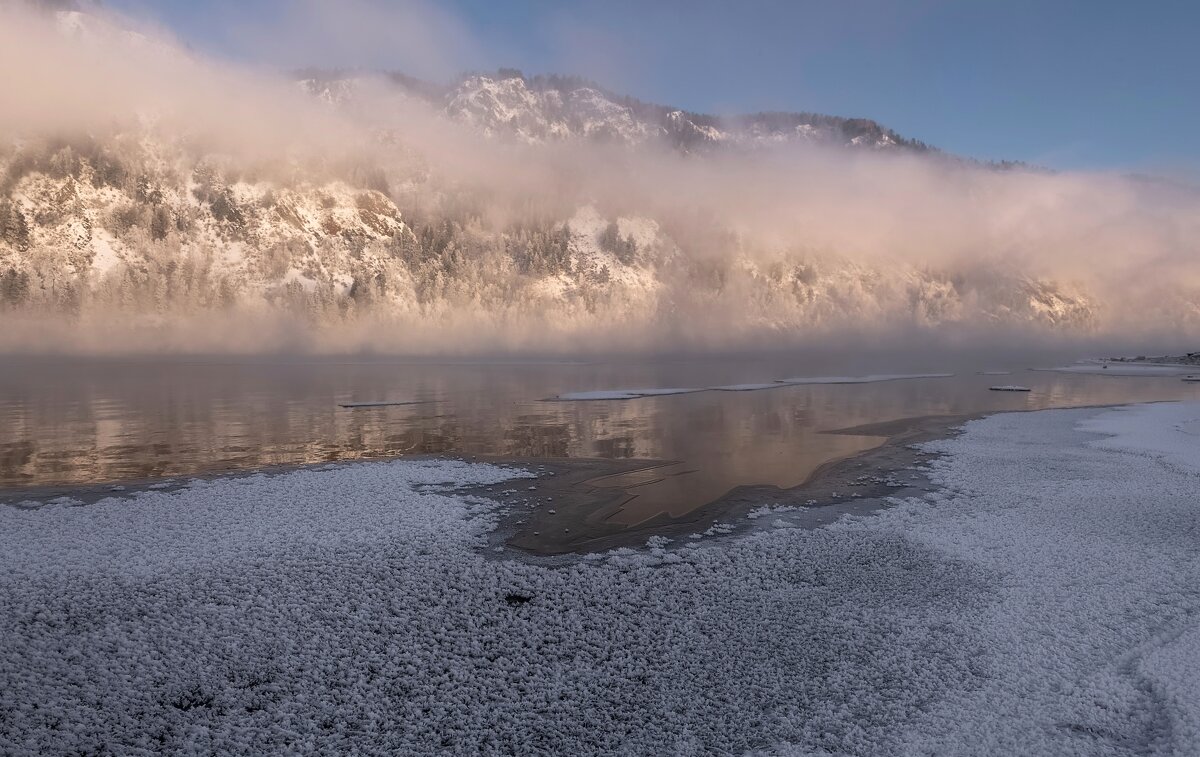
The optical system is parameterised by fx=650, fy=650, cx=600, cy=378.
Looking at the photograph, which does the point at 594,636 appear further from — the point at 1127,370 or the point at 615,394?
the point at 1127,370

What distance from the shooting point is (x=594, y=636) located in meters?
9.55

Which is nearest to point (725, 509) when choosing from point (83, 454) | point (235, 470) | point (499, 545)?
point (499, 545)

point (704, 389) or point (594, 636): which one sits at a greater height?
point (704, 389)

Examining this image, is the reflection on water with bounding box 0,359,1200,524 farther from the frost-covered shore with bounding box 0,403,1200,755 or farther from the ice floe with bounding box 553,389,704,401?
the frost-covered shore with bounding box 0,403,1200,755

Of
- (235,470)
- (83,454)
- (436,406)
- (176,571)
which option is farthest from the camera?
(436,406)

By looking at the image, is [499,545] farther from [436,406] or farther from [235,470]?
[436,406]

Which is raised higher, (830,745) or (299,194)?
(299,194)

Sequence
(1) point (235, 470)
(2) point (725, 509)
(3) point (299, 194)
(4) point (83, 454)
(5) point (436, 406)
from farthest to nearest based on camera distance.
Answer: (3) point (299, 194)
(5) point (436, 406)
(4) point (83, 454)
(1) point (235, 470)
(2) point (725, 509)

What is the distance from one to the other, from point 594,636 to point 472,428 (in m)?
26.5

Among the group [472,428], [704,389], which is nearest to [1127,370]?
[704,389]

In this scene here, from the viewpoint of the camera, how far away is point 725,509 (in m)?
17.1

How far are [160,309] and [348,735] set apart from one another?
204326mm

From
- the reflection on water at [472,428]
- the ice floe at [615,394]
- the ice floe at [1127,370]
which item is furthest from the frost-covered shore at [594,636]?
the ice floe at [1127,370]

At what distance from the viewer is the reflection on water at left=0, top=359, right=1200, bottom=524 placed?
2278 centimetres
